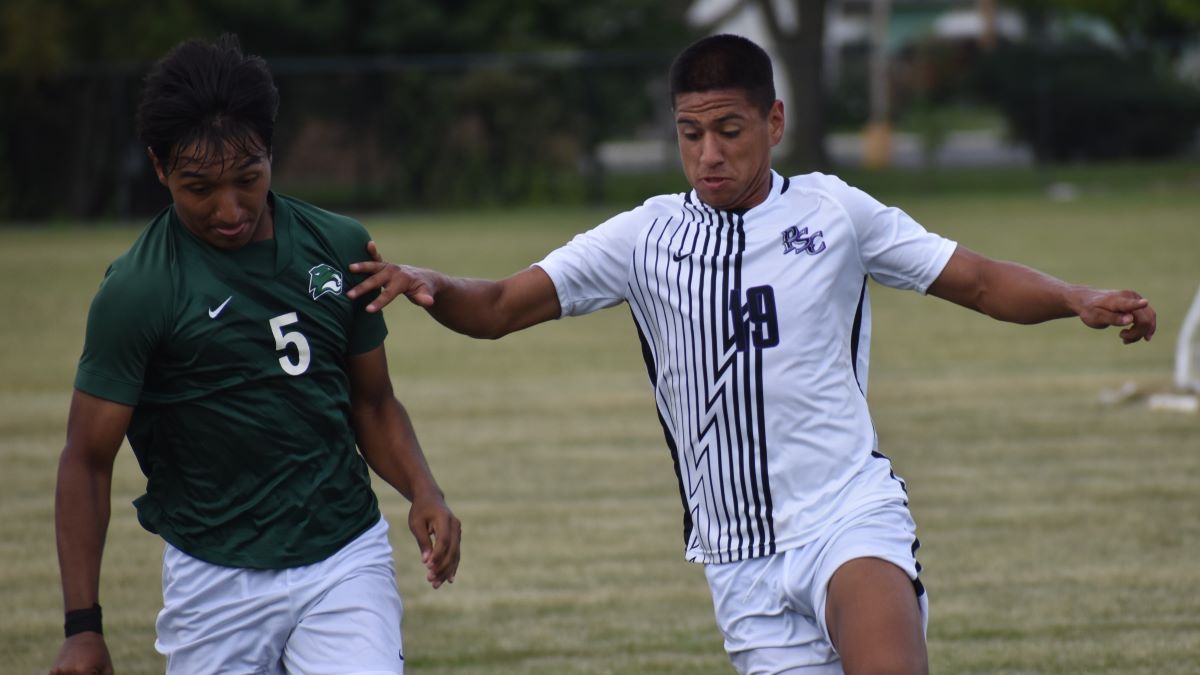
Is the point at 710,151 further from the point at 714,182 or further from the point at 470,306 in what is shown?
the point at 470,306

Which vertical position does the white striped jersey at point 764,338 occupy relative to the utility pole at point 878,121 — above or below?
above

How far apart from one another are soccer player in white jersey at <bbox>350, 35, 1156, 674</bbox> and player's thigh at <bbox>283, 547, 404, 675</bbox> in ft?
2.29

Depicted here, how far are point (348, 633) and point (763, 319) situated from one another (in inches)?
51.3

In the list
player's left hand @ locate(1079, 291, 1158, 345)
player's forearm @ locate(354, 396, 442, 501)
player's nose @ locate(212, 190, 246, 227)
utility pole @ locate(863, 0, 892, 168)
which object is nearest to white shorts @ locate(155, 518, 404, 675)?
player's forearm @ locate(354, 396, 442, 501)

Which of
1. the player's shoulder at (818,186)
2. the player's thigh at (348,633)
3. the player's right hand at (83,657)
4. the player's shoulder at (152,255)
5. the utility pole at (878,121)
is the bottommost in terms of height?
the utility pole at (878,121)

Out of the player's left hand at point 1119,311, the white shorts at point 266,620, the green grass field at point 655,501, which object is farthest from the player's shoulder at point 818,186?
the green grass field at point 655,501

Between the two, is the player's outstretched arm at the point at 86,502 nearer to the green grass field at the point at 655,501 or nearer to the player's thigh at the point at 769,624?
the player's thigh at the point at 769,624

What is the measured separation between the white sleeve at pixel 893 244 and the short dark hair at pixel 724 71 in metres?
0.33

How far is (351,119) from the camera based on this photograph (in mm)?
32219

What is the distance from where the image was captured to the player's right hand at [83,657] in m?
3.54

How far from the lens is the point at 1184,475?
9.42 metres

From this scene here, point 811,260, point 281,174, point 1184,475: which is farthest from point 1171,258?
point 281,174

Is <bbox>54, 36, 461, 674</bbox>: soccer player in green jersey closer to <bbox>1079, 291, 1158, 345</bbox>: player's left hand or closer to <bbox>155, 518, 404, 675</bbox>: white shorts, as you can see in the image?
<bbox>155, 518, 404, 675</bbox>: white shorts

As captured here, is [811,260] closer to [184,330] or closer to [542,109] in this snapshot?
[184,330]
